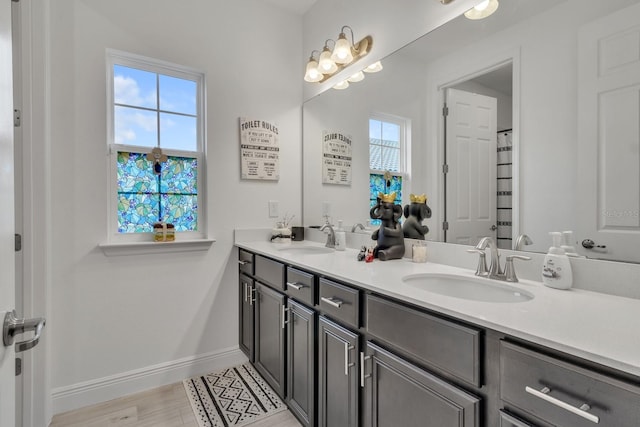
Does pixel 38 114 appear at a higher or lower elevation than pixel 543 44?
lower

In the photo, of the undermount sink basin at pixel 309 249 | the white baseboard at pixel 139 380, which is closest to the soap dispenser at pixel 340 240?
the undermount sink basin at pixel 309 249

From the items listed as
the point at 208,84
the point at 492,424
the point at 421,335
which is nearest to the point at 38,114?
the point at 208,84

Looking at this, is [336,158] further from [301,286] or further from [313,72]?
[301,286]

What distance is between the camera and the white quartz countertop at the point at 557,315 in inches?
24.4

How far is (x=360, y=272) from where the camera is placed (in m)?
1.35

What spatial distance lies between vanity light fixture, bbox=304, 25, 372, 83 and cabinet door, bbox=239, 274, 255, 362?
5.18 feet

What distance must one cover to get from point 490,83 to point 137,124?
2.09m

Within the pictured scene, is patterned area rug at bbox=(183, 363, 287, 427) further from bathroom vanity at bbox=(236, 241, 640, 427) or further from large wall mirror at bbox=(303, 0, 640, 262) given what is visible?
large wall mirror at bbox=(303, 0, 640, 262)

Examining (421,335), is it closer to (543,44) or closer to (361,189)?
(543,44)

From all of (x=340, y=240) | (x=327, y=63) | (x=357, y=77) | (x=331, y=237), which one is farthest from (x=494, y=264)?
(x=327, y=63)

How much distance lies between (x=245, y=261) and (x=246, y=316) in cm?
39

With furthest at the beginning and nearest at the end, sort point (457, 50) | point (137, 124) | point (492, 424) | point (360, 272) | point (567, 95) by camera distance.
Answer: point (137, 124), point (457, 50), point (360, 272), point (567, 95), point (492, 424)

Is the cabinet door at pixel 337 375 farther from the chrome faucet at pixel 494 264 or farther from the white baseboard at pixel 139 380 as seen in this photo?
the white baseboard at pixel 139 380

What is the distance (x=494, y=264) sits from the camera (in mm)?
1250
